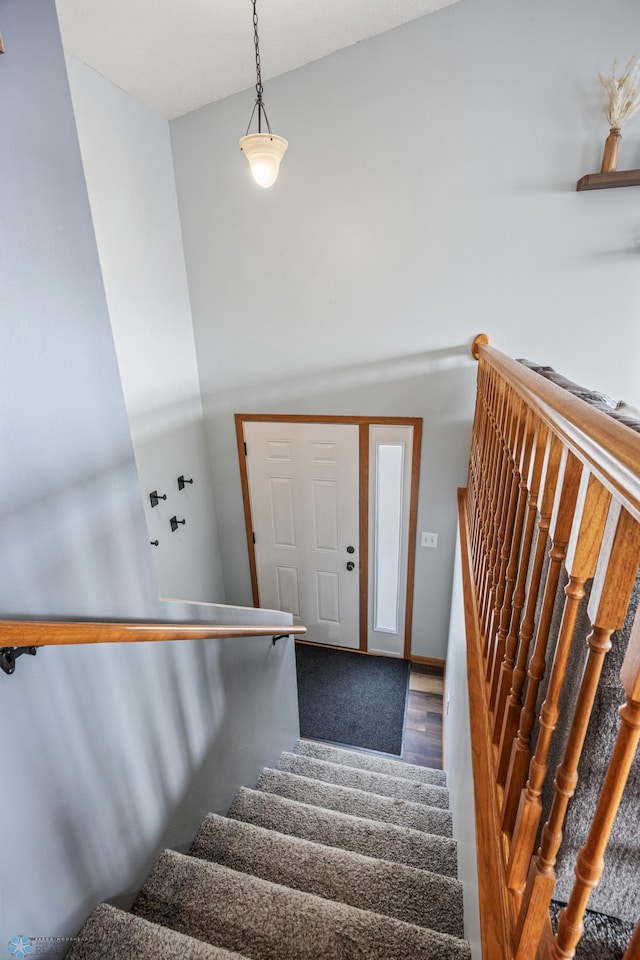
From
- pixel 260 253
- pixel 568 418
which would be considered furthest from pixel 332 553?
pixel 568 418

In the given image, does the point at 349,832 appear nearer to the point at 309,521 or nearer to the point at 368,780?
the point at 368,780

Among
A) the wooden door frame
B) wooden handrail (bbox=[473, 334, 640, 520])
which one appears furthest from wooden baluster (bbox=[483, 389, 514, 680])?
the wooden door frame

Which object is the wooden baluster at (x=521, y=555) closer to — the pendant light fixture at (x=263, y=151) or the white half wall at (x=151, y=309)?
the pendant light fixture at (x=263, y=151)

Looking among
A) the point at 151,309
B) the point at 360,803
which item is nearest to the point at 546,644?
the point at 360,803

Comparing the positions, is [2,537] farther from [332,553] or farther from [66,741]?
[332,553]

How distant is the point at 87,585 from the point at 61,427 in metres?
0.42

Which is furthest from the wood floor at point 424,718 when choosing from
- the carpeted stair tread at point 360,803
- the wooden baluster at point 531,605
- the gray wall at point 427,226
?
the wooden baluster at point 531,605

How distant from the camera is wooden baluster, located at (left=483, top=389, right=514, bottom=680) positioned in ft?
4.62

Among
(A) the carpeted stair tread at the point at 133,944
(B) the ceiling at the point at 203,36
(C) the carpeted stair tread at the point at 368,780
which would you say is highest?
(B) the ceiling at the point at 203,36

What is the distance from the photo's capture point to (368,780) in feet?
8.61

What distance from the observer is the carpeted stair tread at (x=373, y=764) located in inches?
112

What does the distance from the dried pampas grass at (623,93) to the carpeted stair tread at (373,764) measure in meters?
3.84

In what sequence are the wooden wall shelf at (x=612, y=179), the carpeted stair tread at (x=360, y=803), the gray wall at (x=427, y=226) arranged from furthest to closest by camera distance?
the gray wall at (x=427, y=226) → the wooden wall shelf at (x=612, y=179) → the carpeted stair tread at (x=360, y=803)

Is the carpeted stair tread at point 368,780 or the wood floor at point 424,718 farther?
the wood floor at point 424,718
